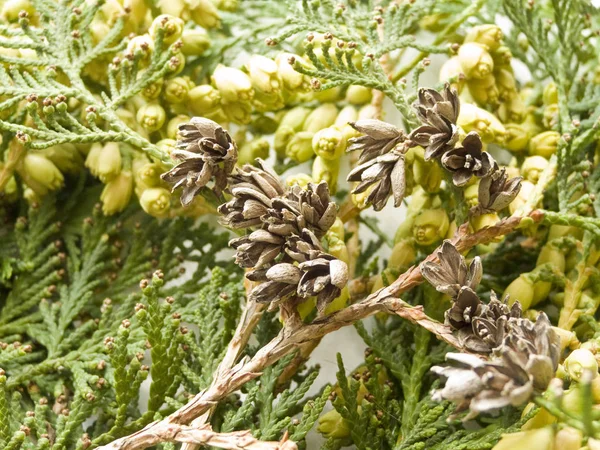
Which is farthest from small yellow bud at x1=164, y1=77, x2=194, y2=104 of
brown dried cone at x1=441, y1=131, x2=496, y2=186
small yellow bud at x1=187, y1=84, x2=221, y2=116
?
brown dried cone at x1=441, y1=131, x2=496, y2=186

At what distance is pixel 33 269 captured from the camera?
1137 millimetres

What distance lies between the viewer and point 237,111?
1.06m

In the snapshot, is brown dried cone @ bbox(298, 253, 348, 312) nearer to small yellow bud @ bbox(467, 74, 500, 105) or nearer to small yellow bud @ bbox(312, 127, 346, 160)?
small yellow bud @ bbox(312, 127, 346, 160)

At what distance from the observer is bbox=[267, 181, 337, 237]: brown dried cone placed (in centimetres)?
75

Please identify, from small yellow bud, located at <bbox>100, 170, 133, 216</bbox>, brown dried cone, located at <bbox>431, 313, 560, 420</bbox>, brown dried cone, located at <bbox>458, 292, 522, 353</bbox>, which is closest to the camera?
brown dried cone, located at <bbox>431, 313, 560, 420</bbox>

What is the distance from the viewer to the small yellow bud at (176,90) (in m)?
1.04

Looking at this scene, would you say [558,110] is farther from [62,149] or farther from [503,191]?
[62,149]

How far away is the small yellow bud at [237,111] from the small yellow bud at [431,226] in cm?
31

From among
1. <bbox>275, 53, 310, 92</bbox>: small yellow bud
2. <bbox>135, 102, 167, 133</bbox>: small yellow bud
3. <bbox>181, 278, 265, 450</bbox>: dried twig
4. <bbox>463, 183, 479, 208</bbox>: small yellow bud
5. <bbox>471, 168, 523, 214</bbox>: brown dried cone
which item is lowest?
<bbox>181, 278, 265, 450</bbox>: dried twig

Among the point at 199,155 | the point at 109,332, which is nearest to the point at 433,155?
the point at 199,155

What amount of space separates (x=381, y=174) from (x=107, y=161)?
48 centimetres

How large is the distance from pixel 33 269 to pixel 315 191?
60 cm

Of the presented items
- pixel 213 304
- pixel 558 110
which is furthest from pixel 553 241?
pixel 213 304

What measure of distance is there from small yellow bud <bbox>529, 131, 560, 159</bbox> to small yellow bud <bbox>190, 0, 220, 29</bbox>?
545 mm
